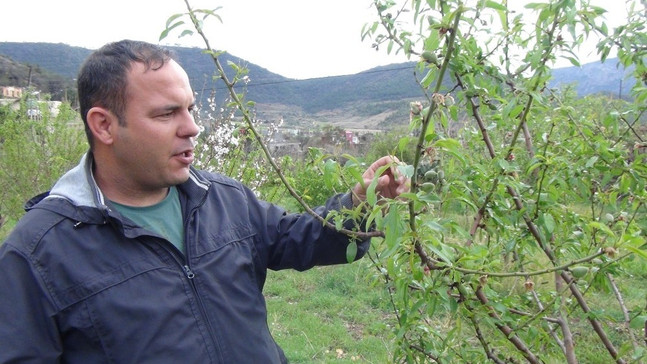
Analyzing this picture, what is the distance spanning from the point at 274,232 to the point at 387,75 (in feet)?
111

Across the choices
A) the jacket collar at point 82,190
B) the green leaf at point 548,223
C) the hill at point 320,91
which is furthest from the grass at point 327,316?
the hill at point 320,91

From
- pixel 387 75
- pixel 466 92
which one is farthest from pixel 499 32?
pixel 387 75

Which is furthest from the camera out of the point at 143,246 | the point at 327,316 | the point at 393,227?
the point at 327,316

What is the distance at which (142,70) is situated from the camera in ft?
5.54

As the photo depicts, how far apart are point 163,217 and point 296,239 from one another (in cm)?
45

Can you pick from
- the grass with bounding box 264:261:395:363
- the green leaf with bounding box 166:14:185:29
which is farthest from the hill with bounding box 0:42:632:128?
the green leaf with bounding box 166:14:185:29

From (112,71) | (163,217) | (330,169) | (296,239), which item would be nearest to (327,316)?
(296,239)

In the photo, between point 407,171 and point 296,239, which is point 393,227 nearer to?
point 407,171

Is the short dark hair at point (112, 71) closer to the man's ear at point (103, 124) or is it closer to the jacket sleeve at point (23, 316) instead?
the man's ear at point (103, 124)

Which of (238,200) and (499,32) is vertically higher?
(499,32)

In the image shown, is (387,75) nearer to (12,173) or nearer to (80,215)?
(12,173)

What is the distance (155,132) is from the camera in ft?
5.40

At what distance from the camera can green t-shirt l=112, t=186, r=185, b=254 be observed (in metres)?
1.72

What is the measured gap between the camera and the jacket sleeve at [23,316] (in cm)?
137
